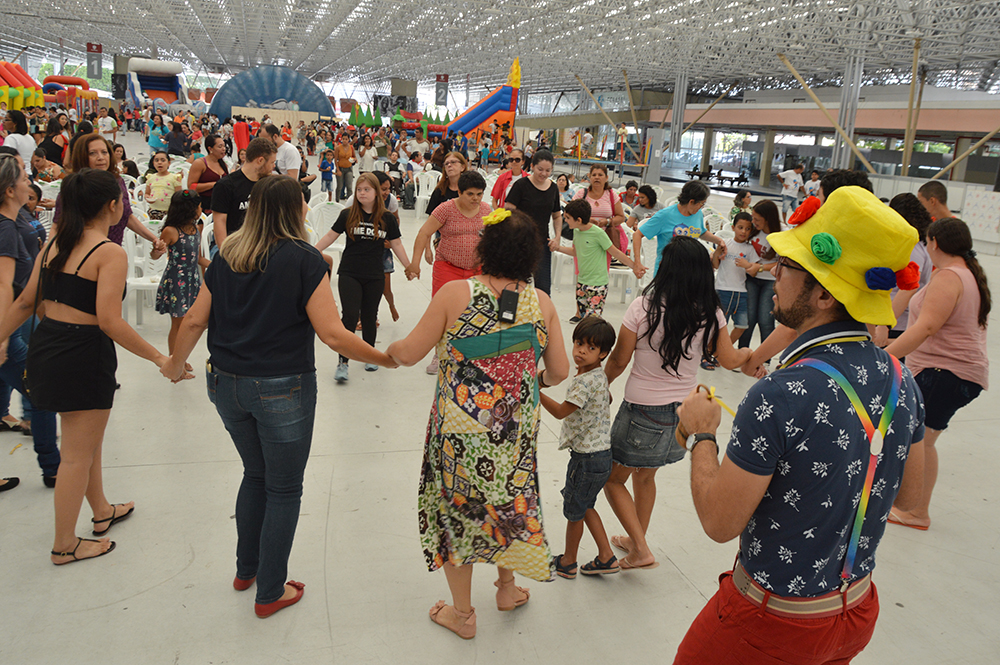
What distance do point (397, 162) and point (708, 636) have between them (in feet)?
47.1

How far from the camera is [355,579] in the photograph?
276cm

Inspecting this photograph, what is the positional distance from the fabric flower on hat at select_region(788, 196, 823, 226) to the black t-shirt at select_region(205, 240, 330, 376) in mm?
1462

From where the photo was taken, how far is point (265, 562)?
8.07 ft

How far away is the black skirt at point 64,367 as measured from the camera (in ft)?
8.31

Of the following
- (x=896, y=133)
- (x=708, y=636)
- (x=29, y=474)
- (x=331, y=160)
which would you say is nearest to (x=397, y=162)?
(x=331, y=160)

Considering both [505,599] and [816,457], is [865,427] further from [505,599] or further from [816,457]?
[505,599]

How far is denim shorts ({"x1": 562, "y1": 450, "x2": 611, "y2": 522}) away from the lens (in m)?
2.60

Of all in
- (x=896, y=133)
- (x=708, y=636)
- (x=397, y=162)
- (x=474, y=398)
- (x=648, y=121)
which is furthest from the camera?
(x=648, y=121)

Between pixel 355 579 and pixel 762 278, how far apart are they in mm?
3938

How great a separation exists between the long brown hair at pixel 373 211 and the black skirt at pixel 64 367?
2.27 m

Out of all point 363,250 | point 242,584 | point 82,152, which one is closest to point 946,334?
point 242,584

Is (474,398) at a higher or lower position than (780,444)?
lower

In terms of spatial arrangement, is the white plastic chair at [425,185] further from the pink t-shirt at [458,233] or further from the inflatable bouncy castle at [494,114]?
the inflatable bouncy castle at [494,114]

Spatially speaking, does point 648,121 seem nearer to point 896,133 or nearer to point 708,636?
point 896,133
